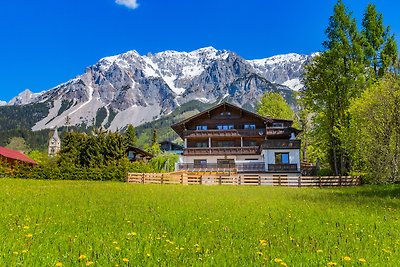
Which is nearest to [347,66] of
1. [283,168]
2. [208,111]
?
[283,168]

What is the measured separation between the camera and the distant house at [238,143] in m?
43.4

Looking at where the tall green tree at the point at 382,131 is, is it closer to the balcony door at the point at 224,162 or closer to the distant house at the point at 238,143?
the distant house at the point at 238,143

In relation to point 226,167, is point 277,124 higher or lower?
higher

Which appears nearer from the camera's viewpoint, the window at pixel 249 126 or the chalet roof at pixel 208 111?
the chalet roof at pixel 208 111

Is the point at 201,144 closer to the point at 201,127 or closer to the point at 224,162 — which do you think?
the point at 201,127

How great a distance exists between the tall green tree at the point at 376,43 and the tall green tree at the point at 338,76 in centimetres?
99

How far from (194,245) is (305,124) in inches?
1941

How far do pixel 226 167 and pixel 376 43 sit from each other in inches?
917

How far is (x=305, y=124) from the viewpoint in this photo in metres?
52.0

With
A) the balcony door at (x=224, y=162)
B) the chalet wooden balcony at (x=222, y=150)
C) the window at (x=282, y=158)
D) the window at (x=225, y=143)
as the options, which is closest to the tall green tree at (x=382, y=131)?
the window at (x=282, y=158)

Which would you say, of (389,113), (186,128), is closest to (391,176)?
(389,113)

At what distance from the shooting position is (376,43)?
103ft

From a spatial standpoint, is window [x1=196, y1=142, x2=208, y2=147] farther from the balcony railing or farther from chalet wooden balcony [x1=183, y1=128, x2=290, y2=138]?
the balcony railing

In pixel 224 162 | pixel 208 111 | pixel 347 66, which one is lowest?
pixel 224 162
